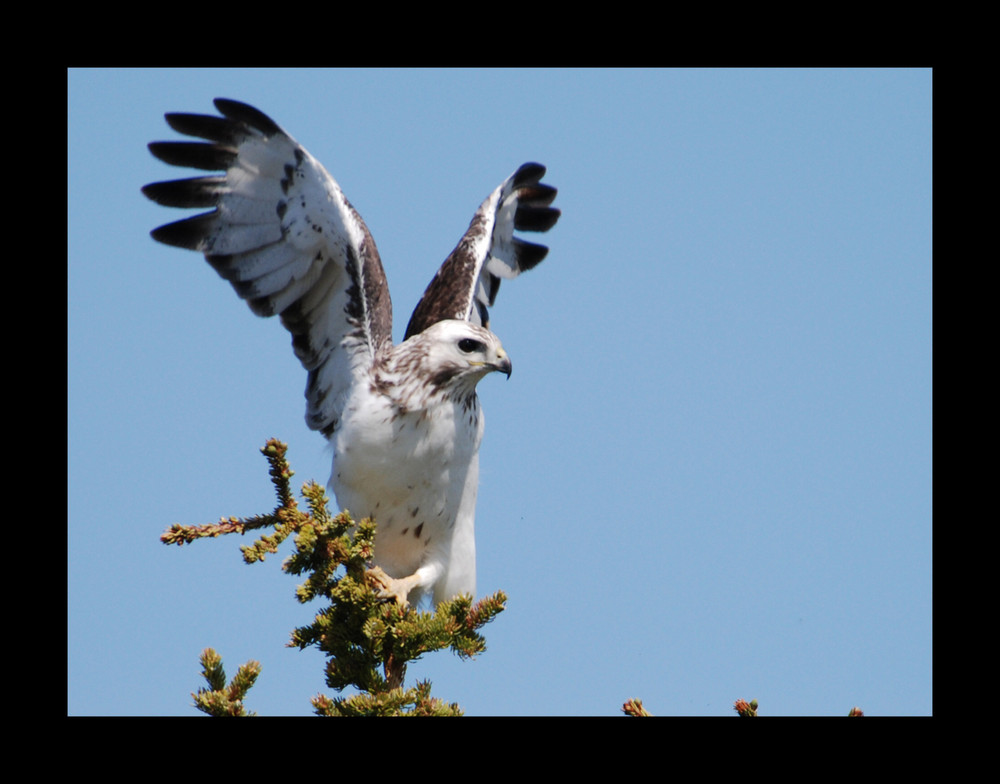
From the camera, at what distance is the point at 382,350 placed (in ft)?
21.1

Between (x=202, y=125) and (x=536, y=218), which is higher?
(x=536, y=218)

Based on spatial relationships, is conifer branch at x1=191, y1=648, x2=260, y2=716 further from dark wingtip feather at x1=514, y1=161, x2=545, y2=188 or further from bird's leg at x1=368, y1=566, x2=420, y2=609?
dark wingtip feather at x1=514, y1=161, x2=545, y2=188

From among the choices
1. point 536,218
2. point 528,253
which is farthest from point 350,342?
point 536,218

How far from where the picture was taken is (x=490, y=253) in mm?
8523

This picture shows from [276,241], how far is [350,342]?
81 cm

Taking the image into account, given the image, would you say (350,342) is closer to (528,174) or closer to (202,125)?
(202,125)

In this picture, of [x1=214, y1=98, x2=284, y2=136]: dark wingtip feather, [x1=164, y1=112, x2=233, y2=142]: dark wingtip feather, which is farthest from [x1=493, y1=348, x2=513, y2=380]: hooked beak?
[x1=164, y1=112, x2=233, y2=142]: dark wingtip feather

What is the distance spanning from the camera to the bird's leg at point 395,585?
5.48 m

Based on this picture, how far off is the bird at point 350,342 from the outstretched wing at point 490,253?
33.1 inches

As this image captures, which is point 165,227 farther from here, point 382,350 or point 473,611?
point 473,611

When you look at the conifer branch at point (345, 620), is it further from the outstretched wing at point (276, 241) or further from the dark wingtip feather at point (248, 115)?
the dark wingtip feather at point (248, 115)

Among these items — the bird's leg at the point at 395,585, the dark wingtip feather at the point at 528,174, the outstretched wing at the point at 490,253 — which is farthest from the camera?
the dark wingtip feather at the point at 528,174

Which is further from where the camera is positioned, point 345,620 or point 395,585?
point 395,585

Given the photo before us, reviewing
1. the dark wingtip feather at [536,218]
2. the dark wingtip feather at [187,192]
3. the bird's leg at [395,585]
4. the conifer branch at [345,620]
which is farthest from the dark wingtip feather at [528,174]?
the conifer branch at [345,620]
